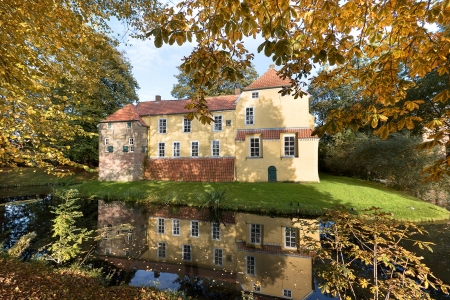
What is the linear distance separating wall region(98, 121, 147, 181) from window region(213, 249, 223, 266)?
15.6m

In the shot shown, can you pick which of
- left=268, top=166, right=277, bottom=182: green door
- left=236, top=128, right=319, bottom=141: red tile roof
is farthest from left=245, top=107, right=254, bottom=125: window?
left=268, top=166, right=277, bottom=182: green door

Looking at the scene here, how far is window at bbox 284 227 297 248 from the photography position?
854 cm

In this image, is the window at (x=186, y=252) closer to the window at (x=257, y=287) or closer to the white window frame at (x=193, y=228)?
the white window frame at (x=193, y=228)

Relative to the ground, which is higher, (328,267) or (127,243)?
(328,267)

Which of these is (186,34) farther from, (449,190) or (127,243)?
(449,190)

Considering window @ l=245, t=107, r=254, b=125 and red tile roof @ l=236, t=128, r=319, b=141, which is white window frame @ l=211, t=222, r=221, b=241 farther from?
window @ l=245, t=107, r=254, b=125

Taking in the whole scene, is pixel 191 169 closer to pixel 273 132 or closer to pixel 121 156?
pixel 121 156

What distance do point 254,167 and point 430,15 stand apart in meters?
17.6

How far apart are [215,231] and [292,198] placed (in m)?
5.81

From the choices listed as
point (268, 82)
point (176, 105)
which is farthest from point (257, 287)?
point (176, 105)

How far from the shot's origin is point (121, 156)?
21.5 meters

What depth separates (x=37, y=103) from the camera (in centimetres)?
475

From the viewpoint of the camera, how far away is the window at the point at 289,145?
18.7 metres

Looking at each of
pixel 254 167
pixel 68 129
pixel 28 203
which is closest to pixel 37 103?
pixel 68 129
